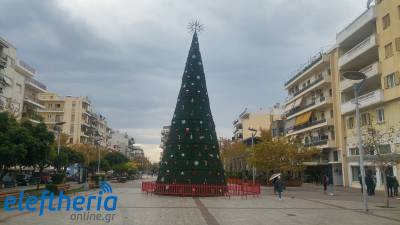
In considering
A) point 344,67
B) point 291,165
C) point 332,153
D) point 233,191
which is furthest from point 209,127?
point 332,153

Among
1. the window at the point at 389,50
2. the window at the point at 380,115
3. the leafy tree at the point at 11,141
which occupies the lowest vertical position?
the leafy tree at the point at 11,141

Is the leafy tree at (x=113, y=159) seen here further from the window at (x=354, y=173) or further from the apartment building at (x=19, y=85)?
the window at (x=354, y=173)

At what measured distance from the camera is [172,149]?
2688cm

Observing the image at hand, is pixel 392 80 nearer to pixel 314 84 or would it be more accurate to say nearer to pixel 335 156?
pixel 335 156

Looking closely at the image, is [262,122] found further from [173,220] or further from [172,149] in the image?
[173,220]

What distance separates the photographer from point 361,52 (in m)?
39.5

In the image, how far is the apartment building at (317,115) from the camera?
4931 centimetres

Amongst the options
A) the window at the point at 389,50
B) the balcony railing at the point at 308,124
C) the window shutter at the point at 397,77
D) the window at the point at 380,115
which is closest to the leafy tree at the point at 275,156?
the window at the point at 380,115

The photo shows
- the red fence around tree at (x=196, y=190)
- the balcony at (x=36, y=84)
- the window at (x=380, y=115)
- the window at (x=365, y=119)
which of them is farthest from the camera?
the balcony at (x=36, y=84)

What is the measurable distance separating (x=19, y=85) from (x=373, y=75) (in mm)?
47112

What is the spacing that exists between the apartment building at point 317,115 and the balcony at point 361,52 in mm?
6028

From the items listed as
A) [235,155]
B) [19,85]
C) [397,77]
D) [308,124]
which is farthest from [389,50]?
[19,85]

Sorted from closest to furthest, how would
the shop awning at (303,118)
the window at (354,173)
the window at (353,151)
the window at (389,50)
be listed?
the window at (389,50), the window at (353,151), the window at (354,173), the shop awning at (303,118)

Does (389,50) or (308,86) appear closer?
(389,50)
